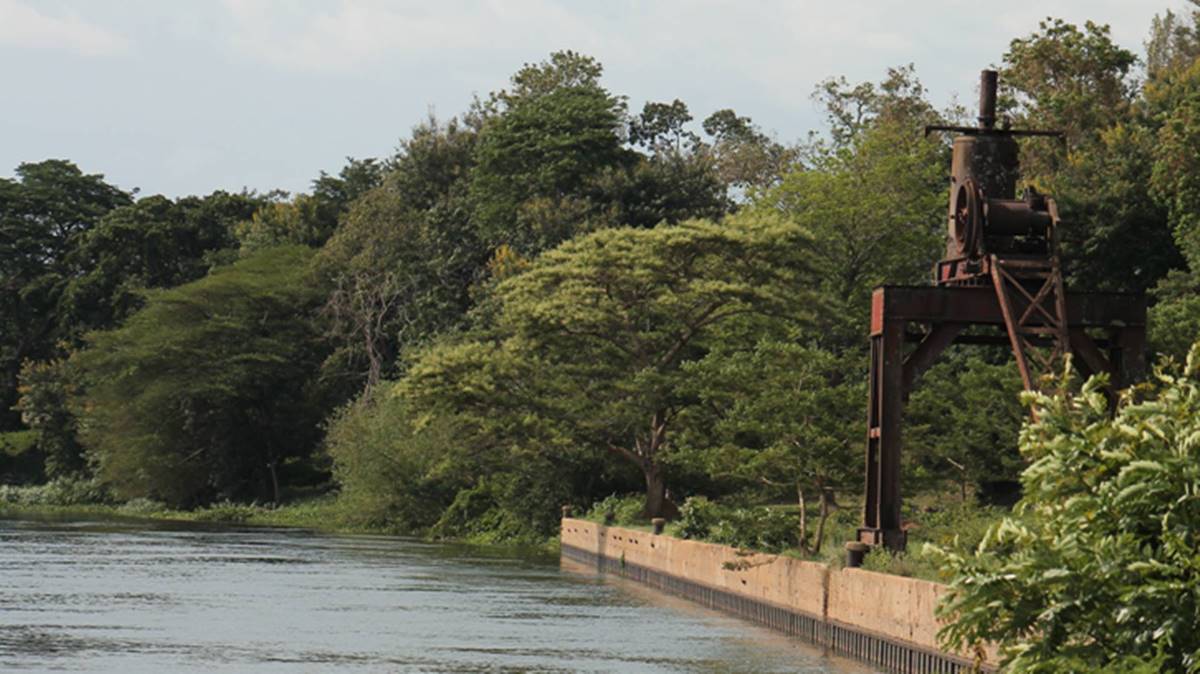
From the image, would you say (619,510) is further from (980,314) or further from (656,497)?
(980,314)

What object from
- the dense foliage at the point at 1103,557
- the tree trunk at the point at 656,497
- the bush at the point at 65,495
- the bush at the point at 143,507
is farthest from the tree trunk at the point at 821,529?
the bush at the point at 65,495

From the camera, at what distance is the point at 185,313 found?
84.6 metres

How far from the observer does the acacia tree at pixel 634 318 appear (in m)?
53.0

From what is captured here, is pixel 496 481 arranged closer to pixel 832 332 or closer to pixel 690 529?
pixel 832 332

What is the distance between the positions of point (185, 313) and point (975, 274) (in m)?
60.1

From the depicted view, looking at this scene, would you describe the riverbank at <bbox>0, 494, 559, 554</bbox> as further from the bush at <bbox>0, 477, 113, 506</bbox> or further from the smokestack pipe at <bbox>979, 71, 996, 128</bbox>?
the smokestack pipe at <bbox>979, 71, 996, 128</bbox>

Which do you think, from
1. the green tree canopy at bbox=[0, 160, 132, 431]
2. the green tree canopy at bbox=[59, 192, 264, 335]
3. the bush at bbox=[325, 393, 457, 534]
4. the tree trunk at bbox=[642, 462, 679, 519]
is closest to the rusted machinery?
the tree trunk at bbox=[642, 462, 679, 519]

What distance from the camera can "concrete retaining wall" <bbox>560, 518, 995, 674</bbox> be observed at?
2431cm

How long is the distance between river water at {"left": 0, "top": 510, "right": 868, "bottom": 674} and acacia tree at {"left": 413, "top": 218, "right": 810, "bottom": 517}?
4729 millimetres

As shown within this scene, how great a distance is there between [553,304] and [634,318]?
268cm

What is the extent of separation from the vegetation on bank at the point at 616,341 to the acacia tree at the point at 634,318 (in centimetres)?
11

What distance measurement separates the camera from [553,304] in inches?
2124

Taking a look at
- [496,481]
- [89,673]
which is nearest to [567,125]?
[496,481]

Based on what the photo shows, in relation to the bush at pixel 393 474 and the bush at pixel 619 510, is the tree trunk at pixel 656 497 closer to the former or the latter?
the bush at pixel 619 510
